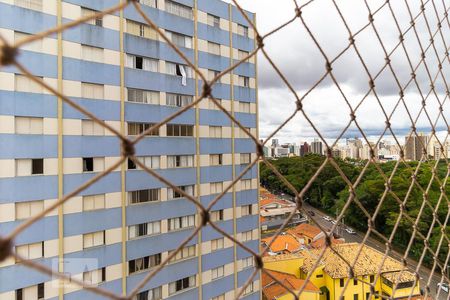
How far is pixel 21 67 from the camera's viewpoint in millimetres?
232

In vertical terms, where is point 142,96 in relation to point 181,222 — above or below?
above

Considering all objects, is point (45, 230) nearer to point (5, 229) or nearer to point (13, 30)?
point (5, 229)

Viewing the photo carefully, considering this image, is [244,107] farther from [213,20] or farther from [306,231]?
[306,231]

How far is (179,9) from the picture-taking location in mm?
4219

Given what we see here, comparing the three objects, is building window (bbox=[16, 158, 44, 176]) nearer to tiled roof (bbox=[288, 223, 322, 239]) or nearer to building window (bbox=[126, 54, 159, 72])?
building window (bbox=[126, 54, 159, 72])

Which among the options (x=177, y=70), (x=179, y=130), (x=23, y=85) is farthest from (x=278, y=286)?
(x=23, y=85)

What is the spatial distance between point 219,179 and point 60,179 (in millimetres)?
2242

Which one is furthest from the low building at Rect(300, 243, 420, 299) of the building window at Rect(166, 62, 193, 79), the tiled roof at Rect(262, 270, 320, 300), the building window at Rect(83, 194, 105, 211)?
the building window at Rect(166, 62, 193, 79)

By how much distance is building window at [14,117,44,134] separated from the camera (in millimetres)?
2879

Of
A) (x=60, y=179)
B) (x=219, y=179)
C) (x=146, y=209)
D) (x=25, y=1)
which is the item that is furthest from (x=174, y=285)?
(x=25, y=1)

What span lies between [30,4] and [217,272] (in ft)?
13.6

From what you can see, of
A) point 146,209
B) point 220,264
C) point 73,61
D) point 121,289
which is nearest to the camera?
point 73,61

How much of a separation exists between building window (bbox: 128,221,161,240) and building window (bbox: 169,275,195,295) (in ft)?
2.58

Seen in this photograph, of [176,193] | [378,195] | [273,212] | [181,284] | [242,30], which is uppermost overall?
[242,30]
